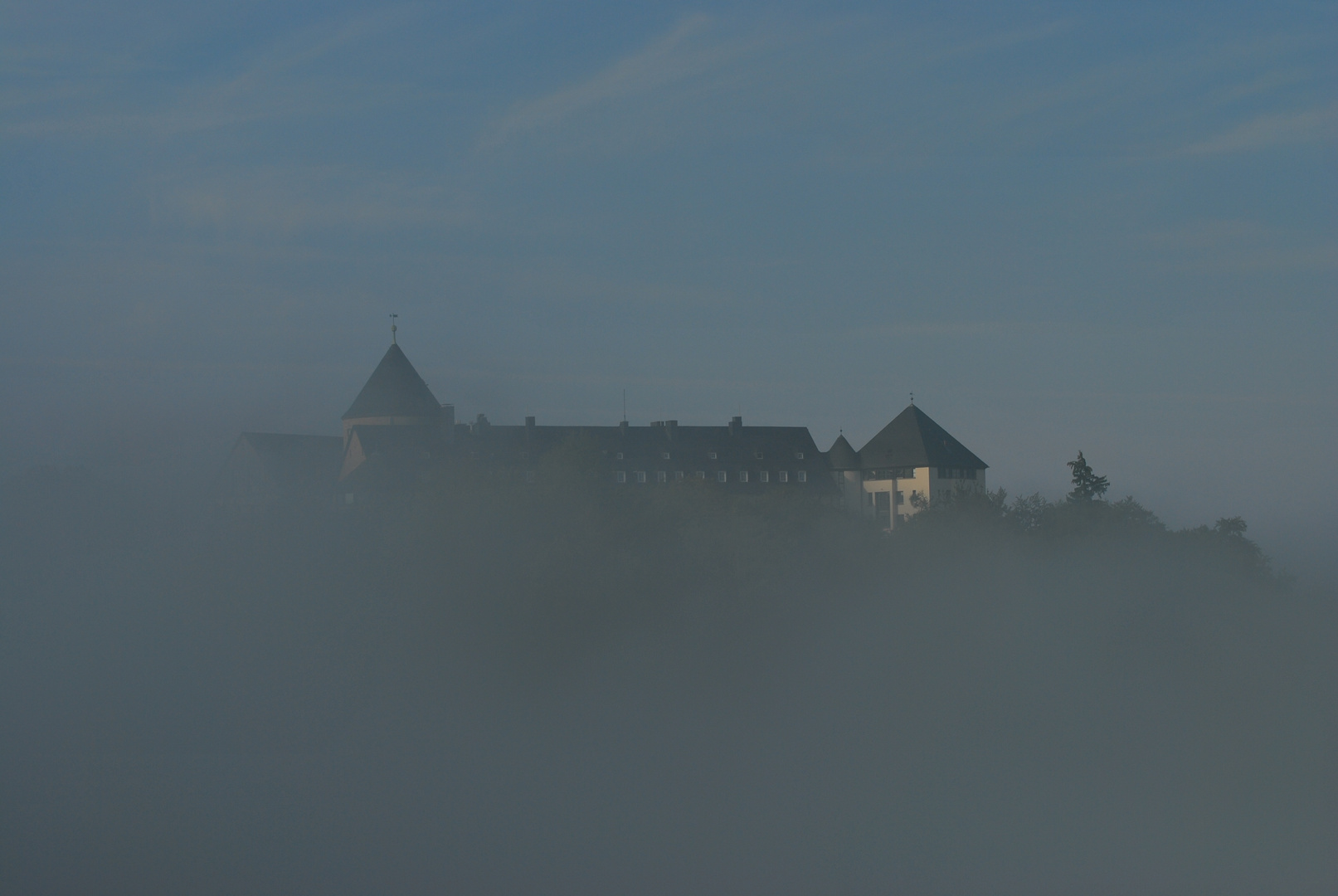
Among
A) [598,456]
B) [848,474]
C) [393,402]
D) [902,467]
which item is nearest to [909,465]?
[902,467]

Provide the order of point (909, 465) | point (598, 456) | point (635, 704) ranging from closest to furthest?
point (635, 704)
point (598, 456)
point (909, 465)

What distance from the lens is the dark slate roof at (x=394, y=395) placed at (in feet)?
213

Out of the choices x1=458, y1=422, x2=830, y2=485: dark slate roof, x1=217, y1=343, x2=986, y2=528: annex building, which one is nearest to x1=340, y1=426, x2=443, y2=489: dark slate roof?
x1=217, y1=343, x2=986, y2=528: annex building

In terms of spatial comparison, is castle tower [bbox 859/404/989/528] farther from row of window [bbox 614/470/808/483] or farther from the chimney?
the chimney

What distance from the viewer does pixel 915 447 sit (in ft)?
232

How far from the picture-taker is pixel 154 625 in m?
35.3

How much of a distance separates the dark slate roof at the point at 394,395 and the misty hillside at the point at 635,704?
60.4 ft

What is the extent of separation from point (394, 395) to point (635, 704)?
33.5 meters

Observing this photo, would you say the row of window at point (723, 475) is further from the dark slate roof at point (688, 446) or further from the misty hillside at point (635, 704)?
the misty hillside at point (635, 704)

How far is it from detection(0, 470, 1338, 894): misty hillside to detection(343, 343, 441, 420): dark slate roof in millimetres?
18413

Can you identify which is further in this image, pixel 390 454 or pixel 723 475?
pixel 723 475

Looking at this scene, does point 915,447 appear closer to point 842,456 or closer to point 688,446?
point 842,456

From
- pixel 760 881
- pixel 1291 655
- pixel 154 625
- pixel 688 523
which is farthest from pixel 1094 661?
pixel 154 625

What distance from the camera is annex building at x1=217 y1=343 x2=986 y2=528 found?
55812 mm
